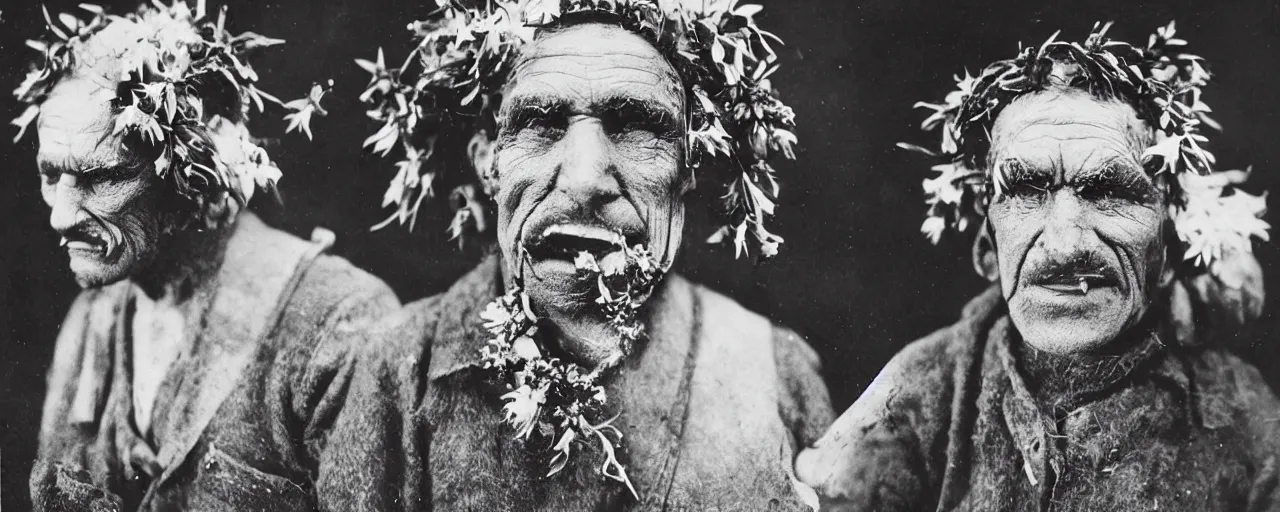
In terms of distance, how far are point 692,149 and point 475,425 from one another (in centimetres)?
94

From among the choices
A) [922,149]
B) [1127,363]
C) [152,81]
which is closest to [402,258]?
[152,81]

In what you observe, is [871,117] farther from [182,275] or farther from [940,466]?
[182,275]

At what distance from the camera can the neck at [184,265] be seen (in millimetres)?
4059

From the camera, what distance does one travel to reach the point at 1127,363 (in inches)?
148

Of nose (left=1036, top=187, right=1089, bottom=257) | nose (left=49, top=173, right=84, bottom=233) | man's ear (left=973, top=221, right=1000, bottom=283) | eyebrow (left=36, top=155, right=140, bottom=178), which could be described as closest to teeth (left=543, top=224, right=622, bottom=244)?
man's ear (left=973, top=221, right=1000, bottom=283)

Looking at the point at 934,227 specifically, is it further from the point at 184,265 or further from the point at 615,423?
the point at 184,265

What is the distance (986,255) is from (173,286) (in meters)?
2.29

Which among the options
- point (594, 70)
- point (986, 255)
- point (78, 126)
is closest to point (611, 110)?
point (594, 70)

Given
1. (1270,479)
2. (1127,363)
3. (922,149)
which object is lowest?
(1270,479)

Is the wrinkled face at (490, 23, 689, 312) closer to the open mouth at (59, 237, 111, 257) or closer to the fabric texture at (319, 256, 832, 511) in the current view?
the fabric texture at (319, 256, 832, 511)

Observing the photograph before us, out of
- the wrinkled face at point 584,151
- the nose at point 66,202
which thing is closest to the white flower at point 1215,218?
the wrinkled face at point 584,151

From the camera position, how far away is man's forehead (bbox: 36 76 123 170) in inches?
157

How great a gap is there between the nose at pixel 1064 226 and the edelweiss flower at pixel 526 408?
1370mm

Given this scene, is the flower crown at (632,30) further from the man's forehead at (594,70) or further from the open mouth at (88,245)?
the open mouth at (88,245)
